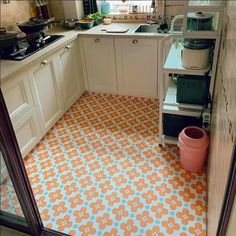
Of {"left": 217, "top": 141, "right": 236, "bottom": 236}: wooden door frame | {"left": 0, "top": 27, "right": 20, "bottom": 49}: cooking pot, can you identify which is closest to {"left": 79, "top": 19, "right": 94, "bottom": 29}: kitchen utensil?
{"left": 0, "top": 27, "right": 20, "bottom": 49}: cooking pot

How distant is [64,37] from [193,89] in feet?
5.05

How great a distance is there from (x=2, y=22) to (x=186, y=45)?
76.4 inches

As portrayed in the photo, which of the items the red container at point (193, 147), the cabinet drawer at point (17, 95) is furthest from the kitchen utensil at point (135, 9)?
the red container at point (193, 147)

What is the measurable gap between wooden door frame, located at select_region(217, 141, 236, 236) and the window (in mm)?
2634

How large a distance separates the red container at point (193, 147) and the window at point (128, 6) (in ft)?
5.75

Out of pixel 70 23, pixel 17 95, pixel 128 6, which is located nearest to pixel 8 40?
pixel 17 95

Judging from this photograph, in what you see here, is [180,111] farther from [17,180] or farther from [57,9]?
[57,9]

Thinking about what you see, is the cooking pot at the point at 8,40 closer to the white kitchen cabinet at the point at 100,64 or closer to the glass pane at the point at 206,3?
the white kitchen cabinet at the point at 100,64

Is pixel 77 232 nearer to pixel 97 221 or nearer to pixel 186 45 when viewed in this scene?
pixel 97 221

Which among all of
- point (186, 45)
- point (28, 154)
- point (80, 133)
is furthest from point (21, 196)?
point (186, 45)

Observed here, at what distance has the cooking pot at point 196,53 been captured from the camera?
1823 millimetres

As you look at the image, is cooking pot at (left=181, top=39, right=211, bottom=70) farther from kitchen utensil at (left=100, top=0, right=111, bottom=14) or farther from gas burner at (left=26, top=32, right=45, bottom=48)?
kitchen utensil at (left=100, top=0, right=111, bottom=14)

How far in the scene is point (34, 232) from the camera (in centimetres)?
169

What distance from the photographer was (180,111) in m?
2.12
